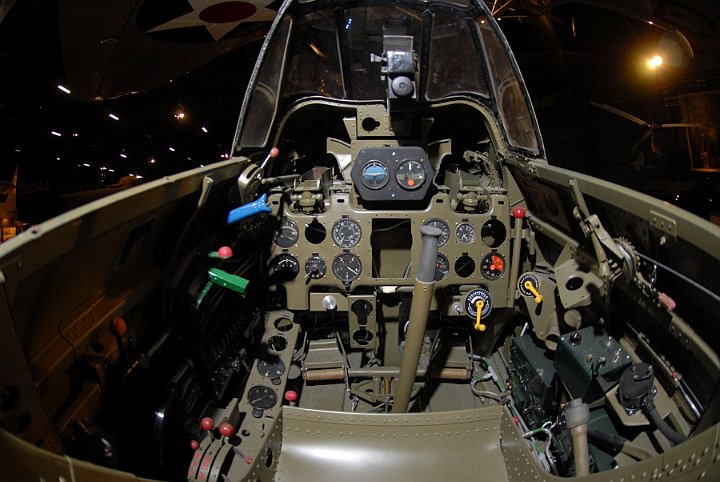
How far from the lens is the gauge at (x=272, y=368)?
2.47m

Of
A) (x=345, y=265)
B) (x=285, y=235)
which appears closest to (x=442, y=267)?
(x=345, y=265)

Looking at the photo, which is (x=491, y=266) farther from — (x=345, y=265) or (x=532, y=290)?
(x=345, y=265)

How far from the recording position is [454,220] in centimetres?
260

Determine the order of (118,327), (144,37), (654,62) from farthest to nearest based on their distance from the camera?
(144,37) < (654,62) < (118,327)

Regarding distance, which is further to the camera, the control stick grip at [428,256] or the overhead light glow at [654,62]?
the overhead light glow at [654,62]

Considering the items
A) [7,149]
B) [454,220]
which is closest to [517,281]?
[454,220]

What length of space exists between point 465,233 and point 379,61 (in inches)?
51.4

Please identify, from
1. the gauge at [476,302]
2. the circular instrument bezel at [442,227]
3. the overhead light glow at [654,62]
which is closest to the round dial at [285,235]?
the circular instrument bezel at [442,227]

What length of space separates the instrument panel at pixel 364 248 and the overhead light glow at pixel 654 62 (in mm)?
4419

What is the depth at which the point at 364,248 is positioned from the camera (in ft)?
8.59

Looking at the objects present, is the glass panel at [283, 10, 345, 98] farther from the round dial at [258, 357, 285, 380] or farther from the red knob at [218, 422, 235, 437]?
the red knob at [218, 422, 235, 437]

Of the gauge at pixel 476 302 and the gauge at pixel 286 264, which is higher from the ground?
the gauge at pixel 286 264

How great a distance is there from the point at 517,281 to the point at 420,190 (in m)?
0.90

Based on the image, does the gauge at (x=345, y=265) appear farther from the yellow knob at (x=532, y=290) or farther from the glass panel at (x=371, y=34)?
the glass panel at (x=371, y=34)
